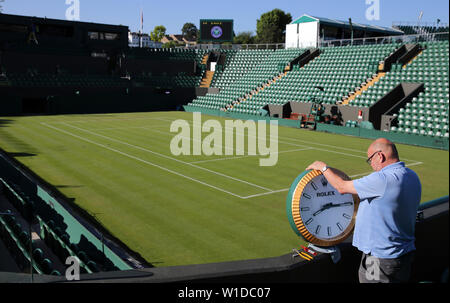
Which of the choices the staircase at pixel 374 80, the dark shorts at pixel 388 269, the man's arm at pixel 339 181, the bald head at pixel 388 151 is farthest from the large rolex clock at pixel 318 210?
the staircase at pixel 374 80

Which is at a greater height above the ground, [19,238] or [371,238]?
[371,238]

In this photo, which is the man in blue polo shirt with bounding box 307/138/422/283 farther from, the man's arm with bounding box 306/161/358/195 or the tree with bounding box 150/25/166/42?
the tree with bounding box 150/25/166/42

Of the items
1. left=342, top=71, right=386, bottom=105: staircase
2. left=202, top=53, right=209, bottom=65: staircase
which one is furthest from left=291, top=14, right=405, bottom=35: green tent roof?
left=342, top=71, right=386, bottom=105: staircase

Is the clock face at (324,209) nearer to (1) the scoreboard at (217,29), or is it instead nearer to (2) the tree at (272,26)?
(1) the scoreboard at (217,29)

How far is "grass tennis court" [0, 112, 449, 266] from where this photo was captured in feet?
33.5

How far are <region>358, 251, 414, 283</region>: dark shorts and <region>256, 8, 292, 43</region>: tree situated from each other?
111 m

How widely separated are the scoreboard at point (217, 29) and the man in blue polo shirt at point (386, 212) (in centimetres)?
5626

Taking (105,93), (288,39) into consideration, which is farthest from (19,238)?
(288,39)

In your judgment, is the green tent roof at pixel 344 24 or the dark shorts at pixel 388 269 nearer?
the dark shorts at pixel 388 269

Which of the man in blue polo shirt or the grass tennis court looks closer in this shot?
the man in blue polo shirt

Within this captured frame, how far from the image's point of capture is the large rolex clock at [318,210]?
4520 mm

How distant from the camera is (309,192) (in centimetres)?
454

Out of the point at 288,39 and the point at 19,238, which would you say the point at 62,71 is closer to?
the point at 288,39
